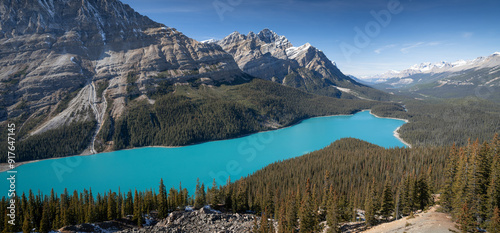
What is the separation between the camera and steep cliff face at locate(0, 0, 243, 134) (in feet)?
443

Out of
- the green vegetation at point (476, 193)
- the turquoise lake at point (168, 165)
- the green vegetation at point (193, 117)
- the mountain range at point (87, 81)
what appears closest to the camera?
the green vegetation at point (476, 193)

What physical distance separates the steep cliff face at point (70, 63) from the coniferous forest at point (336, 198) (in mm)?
107432

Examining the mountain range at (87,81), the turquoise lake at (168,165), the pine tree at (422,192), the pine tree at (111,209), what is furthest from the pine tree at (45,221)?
the mountain range at (87,81)

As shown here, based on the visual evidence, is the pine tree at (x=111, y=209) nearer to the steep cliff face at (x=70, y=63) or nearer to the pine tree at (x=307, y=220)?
the pine tree at (x=307, y=220)

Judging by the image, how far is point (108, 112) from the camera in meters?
138

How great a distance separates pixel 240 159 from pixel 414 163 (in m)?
60.9

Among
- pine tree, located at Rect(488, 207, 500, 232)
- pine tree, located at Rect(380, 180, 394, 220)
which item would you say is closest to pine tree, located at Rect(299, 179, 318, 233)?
pine tree, located at Rect(380, 180, 394, 220)

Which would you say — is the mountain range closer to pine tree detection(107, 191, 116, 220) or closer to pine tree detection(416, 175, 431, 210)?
pine tree detection(107, 191, 116, 220)

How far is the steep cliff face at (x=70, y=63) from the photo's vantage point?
443 ft

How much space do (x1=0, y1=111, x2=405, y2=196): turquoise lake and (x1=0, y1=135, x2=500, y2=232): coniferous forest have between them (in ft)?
70.6

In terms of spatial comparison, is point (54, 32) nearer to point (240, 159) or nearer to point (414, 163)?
point (240, 159)

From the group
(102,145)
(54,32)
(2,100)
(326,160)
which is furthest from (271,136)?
(54,32)

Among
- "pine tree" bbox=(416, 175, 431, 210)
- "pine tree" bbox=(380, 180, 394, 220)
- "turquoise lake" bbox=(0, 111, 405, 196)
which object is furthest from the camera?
"turquoise lake" bbox=(0, 111, 405, 196)

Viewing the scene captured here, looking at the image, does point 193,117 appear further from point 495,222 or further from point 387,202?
point 495,222
